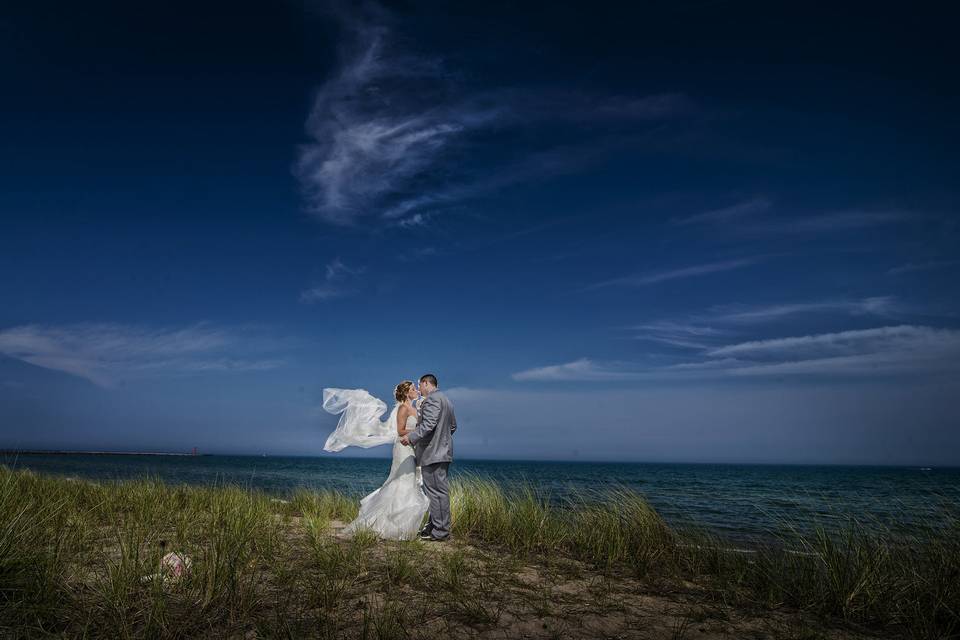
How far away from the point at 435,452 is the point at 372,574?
2.76 meters

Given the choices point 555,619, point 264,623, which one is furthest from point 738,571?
point 264,623

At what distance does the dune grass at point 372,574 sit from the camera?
3.60 metres

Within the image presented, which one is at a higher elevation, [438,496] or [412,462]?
[412,462]

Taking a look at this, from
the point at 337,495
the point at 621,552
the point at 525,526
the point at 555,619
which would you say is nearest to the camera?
the point at 555,619

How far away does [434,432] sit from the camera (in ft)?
25.4

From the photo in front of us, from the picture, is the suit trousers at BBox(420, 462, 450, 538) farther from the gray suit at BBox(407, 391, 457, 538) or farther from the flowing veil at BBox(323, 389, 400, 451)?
the flowing veil at BBox(323, 389, 400, 451)

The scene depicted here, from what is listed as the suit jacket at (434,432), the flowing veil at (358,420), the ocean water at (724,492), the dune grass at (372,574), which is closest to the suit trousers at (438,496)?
the suit jacket at (434,432)

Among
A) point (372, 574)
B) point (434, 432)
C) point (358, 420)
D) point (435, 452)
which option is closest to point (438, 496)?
point (435, 452)

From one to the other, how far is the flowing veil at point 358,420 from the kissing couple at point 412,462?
0.02 meters

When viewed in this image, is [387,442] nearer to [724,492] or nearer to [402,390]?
[402,390]

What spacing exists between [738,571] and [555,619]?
288 centimetres

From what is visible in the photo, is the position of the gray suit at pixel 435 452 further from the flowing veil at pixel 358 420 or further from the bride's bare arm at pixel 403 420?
the flowing veil at pixel 358 420

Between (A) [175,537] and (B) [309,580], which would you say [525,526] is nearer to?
(B) [309,580]

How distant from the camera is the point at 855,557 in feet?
17.6
